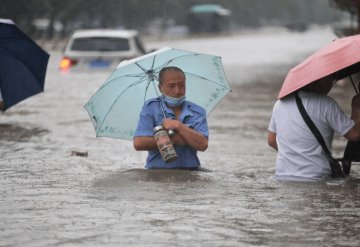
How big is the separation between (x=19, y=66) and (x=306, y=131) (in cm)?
507

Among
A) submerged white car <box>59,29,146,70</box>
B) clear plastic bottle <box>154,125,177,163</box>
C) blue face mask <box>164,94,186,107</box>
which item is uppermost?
submerged white car <box>59,29,146,70</box>

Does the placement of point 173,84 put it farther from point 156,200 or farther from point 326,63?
point 326,63

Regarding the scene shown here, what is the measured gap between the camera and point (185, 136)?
8.45m

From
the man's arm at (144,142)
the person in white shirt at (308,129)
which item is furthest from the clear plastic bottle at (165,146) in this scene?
the person in white shirt at (308,129)

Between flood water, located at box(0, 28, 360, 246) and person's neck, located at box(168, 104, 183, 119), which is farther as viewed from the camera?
person's neck, located at box(168, 104, 183, 119)

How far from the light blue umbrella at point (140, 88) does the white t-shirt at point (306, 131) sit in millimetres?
1214

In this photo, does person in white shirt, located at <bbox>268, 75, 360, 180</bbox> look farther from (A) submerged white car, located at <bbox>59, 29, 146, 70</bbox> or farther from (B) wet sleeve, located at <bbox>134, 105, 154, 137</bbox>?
(A) submerged white car, located at <bbox>59, 29, 146, 70</bbox>

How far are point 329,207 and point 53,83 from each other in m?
17.8

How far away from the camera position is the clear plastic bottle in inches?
325

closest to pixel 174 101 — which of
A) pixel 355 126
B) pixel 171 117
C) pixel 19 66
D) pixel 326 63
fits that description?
pixel 171 117

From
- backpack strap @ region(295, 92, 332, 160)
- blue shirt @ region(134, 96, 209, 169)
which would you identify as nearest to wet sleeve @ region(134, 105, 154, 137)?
blue shirt @ region(134, 96, 209, 169)

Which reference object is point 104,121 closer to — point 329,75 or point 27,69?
point 329,75

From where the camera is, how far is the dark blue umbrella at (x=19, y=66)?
40.0ft

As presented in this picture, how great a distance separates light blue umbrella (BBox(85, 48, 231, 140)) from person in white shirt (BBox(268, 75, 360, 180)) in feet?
3.98
